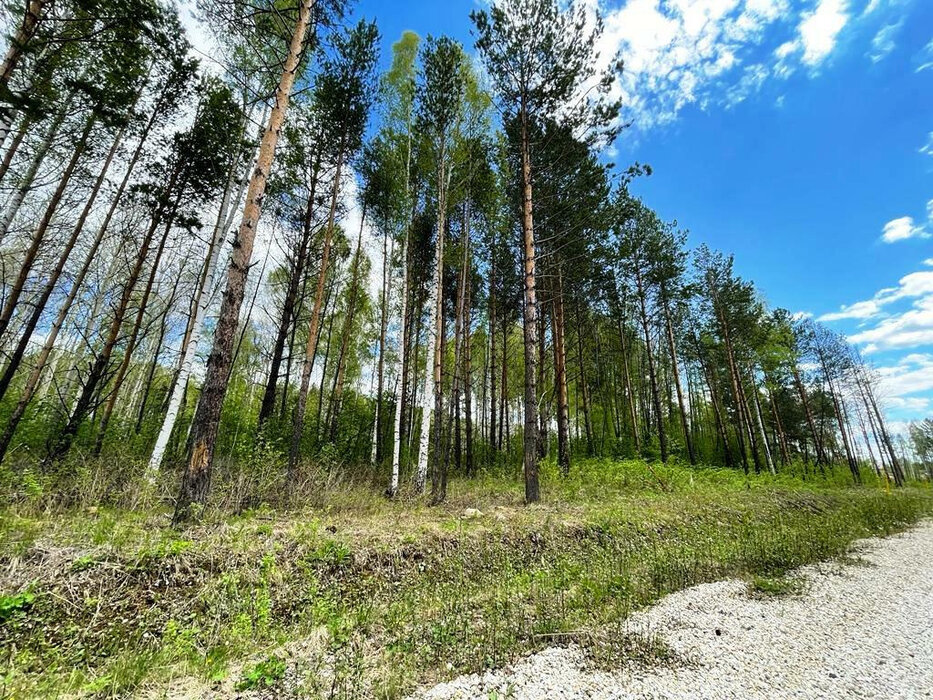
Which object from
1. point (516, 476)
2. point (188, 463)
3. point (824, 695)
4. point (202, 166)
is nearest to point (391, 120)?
point (202, 166)

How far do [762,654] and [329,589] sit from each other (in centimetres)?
387

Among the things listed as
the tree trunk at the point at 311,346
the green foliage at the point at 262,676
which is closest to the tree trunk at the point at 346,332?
the tree trunk at the point at 311,346

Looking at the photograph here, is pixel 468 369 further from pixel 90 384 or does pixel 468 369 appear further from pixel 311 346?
pixel 90 384

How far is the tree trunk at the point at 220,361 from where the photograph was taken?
4172 millimetres

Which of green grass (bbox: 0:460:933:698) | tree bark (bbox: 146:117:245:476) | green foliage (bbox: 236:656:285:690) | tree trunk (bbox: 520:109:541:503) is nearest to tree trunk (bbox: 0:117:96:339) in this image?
tree bark (bbox: 146:117:245:476)

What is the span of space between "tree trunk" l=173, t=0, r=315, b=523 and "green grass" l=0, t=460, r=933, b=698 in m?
0.50

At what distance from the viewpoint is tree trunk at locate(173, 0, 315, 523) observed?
417 cm

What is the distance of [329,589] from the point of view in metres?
3.74

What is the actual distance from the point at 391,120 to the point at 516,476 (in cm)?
1207

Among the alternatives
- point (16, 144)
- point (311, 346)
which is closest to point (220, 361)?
point (311, 346)

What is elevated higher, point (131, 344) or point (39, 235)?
point (39, 235)

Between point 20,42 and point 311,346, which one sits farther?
point 311,346

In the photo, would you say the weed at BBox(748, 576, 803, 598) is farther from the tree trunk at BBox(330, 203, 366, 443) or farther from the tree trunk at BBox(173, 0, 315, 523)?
the tree trunk at BBox(330, 203, 366, 443)

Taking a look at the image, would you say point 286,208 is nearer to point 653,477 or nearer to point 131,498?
point 131,498
